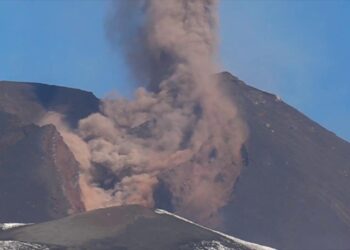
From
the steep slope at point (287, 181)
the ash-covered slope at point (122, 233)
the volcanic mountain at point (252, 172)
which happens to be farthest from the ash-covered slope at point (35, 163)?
the ash-covered slope at point (122, 233)

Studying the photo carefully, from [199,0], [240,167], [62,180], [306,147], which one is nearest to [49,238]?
[62,180]

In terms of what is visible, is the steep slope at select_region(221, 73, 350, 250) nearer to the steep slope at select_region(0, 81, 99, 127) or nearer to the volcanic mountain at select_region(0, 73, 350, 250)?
the volcanic mountain at select_region(0, 73, 350, 250)

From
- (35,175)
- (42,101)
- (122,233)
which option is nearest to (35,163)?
(35,175)

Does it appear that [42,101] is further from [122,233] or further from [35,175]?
[122,233]

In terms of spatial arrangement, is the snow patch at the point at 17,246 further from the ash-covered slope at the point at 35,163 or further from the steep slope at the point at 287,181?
the steep slope at the point at 287,181

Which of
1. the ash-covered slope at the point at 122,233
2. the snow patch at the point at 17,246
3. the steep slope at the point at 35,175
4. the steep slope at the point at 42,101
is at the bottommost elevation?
the snow patch at the point at 17,246

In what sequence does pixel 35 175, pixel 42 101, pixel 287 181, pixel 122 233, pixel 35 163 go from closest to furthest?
pixel 122 233
pixel 35 175
pixel 35 163
pixel 287 181
pixel 42 101
